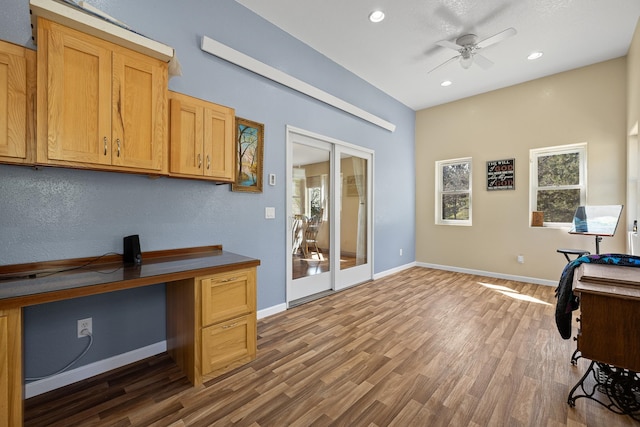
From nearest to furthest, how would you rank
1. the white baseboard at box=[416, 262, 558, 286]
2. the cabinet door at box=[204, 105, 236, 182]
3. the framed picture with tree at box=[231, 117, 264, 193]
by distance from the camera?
the cabinet door at box=[204, 105, 236, 182], the framed picture with tree at box=[231, 117, 264, 193], the white baseboard at box=[416, 262, 558, 286]

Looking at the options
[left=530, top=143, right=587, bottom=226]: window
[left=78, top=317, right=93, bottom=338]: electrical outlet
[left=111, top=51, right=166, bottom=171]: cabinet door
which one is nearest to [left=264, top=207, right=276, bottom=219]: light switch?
[left=111, top=51, right=166, bottom=171]: cabinet door

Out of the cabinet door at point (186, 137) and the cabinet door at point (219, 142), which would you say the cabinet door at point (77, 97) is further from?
the cabinet door at point (219, 142)

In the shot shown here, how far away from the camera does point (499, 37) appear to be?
117 inches

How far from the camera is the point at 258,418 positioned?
1600 millimetres

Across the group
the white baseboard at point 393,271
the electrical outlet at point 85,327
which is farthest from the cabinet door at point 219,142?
the white baseboard at point 393,271

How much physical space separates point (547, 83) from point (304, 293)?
504cm

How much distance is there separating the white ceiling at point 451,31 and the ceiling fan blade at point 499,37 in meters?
0.19

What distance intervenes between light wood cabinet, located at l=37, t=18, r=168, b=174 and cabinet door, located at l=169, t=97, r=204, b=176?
0.31 feet

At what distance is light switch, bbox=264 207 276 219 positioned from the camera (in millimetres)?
3043

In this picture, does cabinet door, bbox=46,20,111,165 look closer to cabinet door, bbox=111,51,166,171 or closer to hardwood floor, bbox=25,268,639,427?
cabinet door, bbox=111,51,166,171

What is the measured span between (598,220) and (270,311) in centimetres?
414

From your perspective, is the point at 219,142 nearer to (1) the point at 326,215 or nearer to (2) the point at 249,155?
(2) the point at 249,155

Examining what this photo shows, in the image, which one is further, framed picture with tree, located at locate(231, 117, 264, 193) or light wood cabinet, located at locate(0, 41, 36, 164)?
framed picture with tree, located at locate(231, 117, 264, 193)

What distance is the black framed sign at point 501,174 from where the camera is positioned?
4.64 metres
